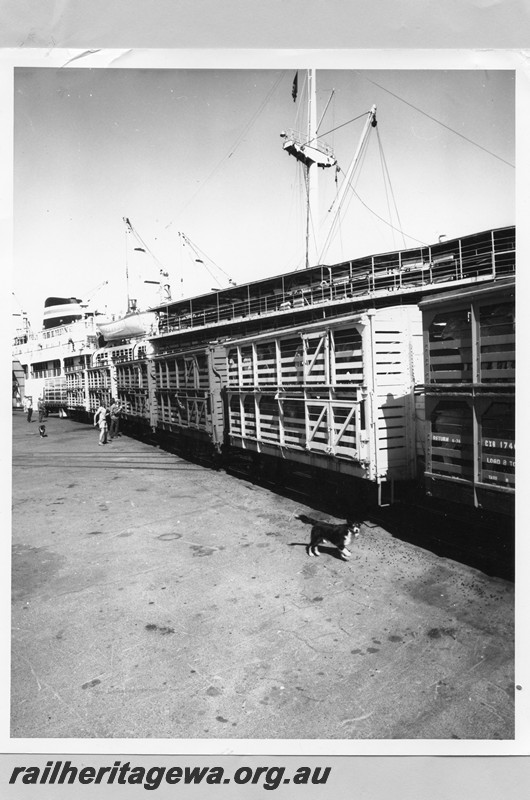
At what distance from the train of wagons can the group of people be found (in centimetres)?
163

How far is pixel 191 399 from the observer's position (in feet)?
42.6

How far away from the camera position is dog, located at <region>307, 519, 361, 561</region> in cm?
592

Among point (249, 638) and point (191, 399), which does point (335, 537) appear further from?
point (191, 399)

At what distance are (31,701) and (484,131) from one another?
7591 mm

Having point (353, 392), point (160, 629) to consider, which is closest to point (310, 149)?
point (353, 392)

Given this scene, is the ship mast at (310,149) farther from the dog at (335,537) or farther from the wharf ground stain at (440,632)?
the wharf ground stain at (440,632)

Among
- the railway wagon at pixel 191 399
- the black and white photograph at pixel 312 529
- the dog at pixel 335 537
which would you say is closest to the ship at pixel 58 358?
the railway wagon at pixel 191 399

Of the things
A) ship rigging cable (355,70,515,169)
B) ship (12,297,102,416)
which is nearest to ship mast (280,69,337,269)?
ship rigging cable (355,70,515,169)

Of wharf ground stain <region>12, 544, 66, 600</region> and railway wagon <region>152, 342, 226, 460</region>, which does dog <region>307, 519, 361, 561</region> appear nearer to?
wharf ground stain <region>12, 544, 66, 600</region>

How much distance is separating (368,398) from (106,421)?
1244cm

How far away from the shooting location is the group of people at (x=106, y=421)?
14381 mm

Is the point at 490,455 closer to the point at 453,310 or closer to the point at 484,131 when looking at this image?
the point at 453,310
